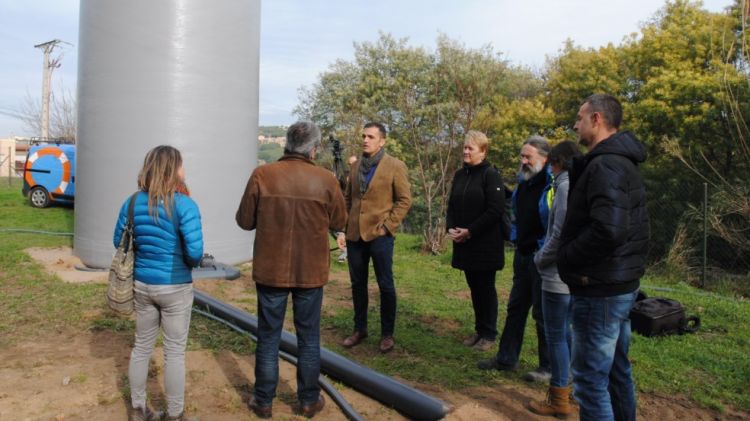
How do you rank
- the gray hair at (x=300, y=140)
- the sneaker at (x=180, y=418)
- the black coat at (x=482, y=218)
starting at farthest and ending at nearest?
the black coat at (x=482, y=218)
the gray hair at (x=300, y=140)
the sneaker at (x=180, y=418)

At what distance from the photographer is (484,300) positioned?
16.2 ft

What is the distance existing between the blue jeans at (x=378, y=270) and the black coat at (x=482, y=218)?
58 cm

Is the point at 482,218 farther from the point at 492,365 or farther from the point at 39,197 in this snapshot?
the point at 39,197

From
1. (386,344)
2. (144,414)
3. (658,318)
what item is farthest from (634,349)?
(144,414)

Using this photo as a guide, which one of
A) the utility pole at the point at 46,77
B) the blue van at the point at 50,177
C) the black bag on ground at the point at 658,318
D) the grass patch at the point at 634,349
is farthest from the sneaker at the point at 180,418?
the utility pole at the point at 46,77

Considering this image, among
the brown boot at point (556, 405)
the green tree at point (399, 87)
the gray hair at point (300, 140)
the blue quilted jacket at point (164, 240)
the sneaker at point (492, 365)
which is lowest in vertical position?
the sneaker at point (492, 365)

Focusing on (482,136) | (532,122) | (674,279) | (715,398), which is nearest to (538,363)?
(715,398)

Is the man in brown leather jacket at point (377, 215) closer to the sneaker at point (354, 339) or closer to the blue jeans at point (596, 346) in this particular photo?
the sneaker at point (354, 339)

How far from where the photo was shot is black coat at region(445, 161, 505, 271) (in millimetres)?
4707

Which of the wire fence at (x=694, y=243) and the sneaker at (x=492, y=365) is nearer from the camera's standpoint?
the sneaker at (x=492, y=365)

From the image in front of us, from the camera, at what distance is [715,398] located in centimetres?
401

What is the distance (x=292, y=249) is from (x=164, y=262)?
71cm

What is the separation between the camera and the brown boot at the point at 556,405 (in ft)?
11.7

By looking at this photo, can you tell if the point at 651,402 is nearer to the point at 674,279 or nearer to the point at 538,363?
the point at 538,363
